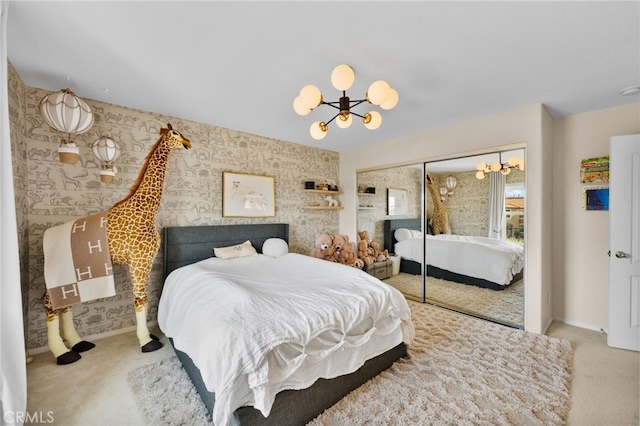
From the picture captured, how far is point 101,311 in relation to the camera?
2.67 m

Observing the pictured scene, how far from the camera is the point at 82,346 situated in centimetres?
240

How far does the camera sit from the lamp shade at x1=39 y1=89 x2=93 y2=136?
2.01 m

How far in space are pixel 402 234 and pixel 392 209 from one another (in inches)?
16.4

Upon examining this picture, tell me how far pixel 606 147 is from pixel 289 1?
11.7 ft

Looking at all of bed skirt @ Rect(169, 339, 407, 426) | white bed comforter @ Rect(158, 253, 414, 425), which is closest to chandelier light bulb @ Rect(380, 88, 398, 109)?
white bed comforter @ Rect(158, 253, 414, 425)

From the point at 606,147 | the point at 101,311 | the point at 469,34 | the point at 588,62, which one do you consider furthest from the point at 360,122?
the point at 101,311

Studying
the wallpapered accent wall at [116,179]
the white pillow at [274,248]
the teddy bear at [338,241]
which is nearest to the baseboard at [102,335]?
the wallpapered accent wall at [116,179]

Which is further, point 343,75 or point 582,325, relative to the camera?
point 582,325

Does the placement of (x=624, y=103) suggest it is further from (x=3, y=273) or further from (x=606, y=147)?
(x=3, y=273)

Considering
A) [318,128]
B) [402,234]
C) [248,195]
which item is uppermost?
[318,128]

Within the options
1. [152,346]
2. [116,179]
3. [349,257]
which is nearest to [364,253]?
[349,257]

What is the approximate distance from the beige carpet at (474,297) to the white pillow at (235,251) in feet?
7.67

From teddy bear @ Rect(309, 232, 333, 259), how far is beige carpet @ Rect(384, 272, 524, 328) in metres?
1.24

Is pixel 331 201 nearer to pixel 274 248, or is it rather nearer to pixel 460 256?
pixel 274 248
